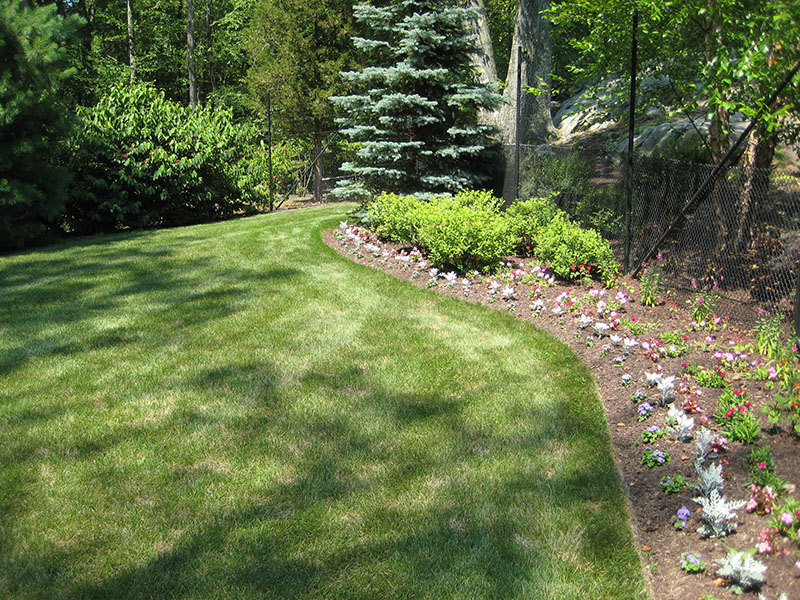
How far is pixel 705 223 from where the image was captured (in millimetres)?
6203

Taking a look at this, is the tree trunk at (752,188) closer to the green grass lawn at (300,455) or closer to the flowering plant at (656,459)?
the green grass lawn at (300,455)

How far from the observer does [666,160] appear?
650cm

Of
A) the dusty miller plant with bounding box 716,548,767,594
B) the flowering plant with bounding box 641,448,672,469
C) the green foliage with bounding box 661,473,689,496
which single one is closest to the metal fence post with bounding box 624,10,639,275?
the flowering plant with bounding box 641,448,672,469

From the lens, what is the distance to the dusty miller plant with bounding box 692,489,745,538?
2.86m

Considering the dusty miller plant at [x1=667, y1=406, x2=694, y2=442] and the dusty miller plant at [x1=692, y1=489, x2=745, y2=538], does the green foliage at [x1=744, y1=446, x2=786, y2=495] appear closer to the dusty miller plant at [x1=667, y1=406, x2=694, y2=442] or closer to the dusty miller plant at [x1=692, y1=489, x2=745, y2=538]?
the dusty miller plant at [x1=692, y1=489, x2=745, y2=538]

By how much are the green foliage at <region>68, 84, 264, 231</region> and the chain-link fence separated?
7.26 meters

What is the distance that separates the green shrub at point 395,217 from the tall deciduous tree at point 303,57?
9428 mm

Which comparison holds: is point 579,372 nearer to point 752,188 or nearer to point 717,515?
point 717,515

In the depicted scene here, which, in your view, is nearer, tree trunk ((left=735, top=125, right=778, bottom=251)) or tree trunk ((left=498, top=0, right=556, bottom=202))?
tree trunk ((left=735, top=125, right=778, bottom=251))

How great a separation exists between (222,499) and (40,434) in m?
1.52

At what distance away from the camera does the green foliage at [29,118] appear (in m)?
8.96

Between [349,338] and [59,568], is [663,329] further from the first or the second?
[59,568]

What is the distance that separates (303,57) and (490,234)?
42.4 feet

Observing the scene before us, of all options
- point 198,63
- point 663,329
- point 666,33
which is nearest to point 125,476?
point 663,329
